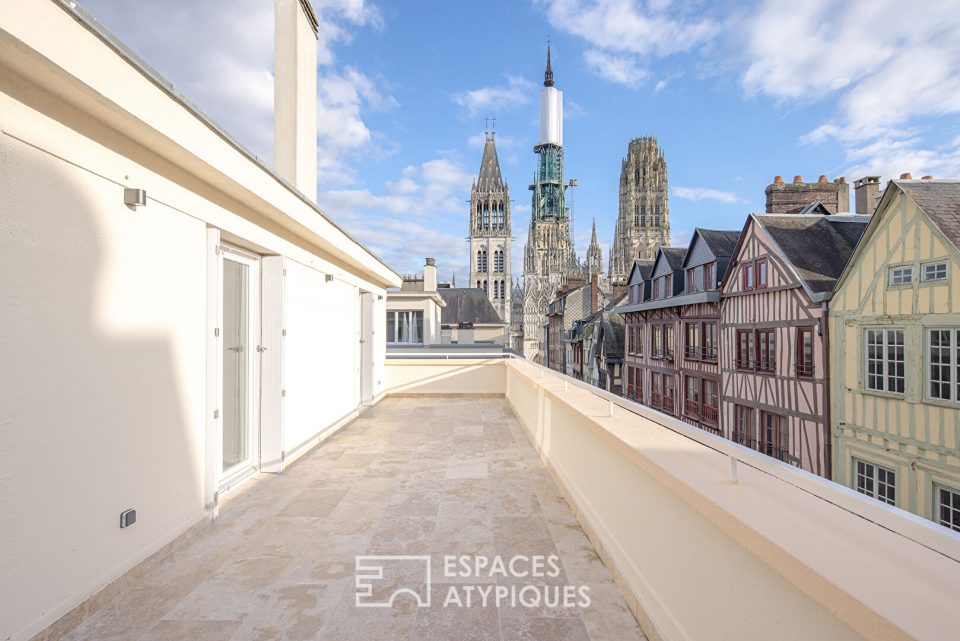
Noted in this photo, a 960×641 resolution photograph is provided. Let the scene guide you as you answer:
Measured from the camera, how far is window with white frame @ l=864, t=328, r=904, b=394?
29.8 ft

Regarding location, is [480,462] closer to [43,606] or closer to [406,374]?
[43,606]

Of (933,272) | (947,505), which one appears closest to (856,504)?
(947,505)

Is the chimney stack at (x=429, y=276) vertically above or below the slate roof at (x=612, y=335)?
above

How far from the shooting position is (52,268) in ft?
7.32

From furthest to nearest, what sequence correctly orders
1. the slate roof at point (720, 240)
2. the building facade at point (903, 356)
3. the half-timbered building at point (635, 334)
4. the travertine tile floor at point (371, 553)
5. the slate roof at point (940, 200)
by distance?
the half-timbered building at point (635, 334), the slate roof at point (720, 240), the slate roof at point (940, 200), the building facade at point (903, 356), the travertine tile floor at point (371, 553)

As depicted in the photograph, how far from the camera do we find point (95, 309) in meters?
2.47

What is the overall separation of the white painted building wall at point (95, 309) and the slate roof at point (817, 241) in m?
13.4

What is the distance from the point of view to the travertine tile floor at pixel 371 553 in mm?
2301

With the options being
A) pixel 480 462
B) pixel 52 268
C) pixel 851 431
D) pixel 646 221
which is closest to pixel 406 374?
pixel 480 462

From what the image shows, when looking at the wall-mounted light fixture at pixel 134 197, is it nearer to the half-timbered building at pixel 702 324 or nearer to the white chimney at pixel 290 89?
the white chimney at pixel 290 89

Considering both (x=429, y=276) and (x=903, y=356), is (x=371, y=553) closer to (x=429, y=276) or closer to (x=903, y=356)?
(x=903, y=356)

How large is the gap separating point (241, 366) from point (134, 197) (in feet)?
7.65

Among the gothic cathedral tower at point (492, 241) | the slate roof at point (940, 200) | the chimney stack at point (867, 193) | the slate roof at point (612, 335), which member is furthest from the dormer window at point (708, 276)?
the gothic cathedral tower at point (492, 241)

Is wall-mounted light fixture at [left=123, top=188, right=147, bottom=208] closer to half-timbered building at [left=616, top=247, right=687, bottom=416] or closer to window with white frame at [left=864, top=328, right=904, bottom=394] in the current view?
window with white frame at [left=864, top=328, right=904, bottom=394]
